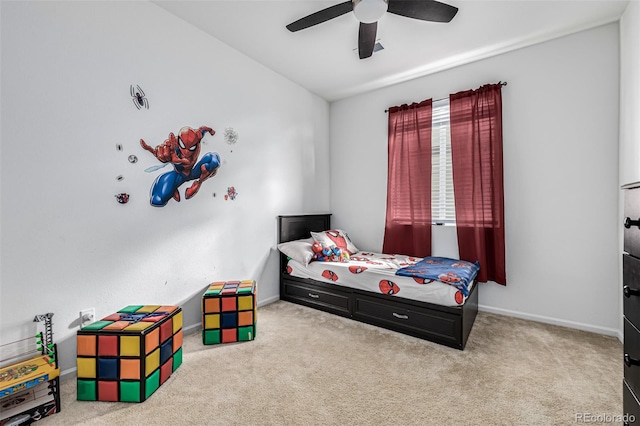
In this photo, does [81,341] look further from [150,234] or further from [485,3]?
[485,3]

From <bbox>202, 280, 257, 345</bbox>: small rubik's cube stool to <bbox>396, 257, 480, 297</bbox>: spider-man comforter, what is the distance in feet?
4.39

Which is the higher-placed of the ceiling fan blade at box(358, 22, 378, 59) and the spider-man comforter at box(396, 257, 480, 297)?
the ceiling fan blade at box(358, 22, 378, 59)

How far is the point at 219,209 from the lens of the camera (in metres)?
2.79

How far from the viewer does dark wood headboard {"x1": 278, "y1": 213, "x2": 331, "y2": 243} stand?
3465mm

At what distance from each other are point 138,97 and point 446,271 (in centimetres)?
291

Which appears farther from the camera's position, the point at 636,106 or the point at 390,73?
the point at 390,73

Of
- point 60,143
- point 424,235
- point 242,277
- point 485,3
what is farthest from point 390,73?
point 60,143

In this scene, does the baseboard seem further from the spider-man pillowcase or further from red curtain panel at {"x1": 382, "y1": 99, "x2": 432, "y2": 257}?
the spider-man pillowcase

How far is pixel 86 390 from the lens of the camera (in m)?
1.64

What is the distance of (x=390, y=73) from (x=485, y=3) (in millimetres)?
1248

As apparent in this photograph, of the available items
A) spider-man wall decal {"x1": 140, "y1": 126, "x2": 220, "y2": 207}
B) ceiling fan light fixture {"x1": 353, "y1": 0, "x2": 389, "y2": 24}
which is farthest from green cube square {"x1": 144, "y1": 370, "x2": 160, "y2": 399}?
ceiling fan light fixture {"x1": 353, "y1": 0, "x2": 389, "y2": 24}

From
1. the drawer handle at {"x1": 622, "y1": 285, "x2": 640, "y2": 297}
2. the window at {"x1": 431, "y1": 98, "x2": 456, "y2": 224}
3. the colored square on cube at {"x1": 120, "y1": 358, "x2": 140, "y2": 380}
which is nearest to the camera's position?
the drawer handle at {"x1": 622, "y1": 285, "x2": 640, "y2": 297}

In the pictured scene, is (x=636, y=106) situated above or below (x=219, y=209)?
above

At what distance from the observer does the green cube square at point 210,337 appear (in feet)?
7.52
